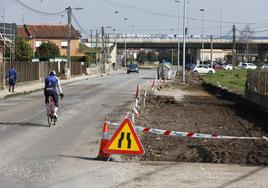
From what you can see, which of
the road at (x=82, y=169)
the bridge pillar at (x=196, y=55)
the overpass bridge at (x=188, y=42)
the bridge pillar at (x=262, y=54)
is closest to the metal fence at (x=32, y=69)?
the road at (x=82, y=169)

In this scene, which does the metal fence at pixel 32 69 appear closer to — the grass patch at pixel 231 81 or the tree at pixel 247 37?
the grass patch at pixel 231 81

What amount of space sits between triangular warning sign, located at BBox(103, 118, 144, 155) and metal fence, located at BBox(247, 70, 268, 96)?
18.8 metres

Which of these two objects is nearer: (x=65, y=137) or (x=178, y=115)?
(x=65, y=137)

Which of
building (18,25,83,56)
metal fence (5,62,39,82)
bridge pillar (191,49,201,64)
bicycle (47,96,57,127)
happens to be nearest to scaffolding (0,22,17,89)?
metal fence (5,62,39,82)

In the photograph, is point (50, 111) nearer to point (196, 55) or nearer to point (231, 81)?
point (231, 81)

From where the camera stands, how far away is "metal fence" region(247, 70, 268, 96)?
30.6 meters

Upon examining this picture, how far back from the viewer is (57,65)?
231ft

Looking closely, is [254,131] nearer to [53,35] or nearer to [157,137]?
[157,137]

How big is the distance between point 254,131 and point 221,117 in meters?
4.96

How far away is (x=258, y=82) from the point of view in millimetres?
32719

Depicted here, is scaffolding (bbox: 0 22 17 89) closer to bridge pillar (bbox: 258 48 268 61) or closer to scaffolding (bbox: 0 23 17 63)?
scaffolding (bbox: 0 23 17 63)

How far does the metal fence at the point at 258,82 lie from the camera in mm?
30609

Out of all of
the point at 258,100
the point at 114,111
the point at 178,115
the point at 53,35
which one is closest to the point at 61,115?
the point at 114,111

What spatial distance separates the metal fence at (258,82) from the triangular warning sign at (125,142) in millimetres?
18784
